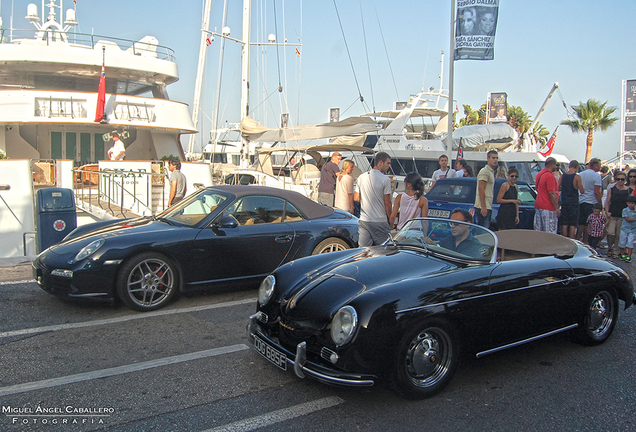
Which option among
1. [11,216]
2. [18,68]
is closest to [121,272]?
[11,216]

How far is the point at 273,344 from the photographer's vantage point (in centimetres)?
342

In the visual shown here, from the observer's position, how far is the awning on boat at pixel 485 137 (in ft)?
66.4

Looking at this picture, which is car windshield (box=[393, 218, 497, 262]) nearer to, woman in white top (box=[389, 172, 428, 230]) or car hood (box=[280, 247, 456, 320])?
car hood (box=[280, 247, 456, 320])

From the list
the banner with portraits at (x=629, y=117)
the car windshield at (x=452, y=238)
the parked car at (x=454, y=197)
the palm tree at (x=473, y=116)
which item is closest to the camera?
the car windshield at (x=452, y=238)

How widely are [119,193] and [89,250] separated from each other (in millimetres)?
7646

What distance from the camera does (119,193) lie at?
12062 millimetres

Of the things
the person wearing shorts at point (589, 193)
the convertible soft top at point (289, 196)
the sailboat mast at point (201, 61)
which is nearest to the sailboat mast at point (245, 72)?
the sailboat mast at point (201, 61)

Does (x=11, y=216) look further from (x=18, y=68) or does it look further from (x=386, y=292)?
(x=386, y=292)

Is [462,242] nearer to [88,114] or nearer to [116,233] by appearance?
[116,233]

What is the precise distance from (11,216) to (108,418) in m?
9.16

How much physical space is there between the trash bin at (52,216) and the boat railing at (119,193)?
3108 mm

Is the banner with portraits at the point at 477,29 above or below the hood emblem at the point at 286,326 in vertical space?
above

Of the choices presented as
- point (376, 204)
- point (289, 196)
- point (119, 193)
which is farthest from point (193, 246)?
point (119, 193)

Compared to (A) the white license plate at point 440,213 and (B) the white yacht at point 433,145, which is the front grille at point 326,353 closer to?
(A) the white license plate at point 440,213
